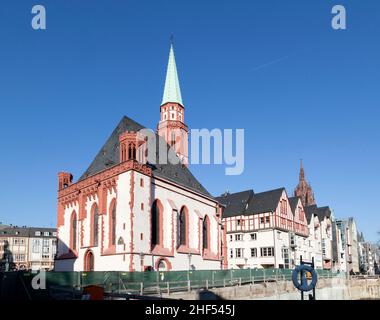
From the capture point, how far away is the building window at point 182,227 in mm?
47625

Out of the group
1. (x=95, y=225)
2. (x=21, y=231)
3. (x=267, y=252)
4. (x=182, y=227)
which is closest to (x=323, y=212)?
(x=267, y=252)

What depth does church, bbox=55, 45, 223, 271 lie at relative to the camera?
38906mm

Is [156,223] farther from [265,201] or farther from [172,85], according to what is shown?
[172,85]

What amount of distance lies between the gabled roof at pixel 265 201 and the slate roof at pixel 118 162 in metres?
15.2

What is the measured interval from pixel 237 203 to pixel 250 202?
9.13 feet

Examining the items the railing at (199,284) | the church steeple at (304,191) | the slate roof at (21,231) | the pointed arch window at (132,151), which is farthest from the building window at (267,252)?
the slate roof at (21,231)

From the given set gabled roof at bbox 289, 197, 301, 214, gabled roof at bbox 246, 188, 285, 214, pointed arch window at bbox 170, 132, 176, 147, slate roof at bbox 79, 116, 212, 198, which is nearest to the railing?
slate roof at bbox 79, 116, 212, 198

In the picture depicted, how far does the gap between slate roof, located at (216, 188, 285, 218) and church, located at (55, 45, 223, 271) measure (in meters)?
10.8

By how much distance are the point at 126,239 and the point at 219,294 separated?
10.5m

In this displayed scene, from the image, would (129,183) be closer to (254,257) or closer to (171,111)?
(254,257)

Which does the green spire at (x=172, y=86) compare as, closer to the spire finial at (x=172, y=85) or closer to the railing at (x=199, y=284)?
the spire finial at (x=172, y=85)

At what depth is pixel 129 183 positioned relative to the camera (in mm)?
39062

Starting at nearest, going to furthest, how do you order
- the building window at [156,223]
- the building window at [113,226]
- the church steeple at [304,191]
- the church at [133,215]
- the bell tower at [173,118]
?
1. the church at [133,215]
2. the building window at [113,226]
3. the building window at [156,223]
4. the bell tower at [173,118]
5. the church steeple at [304,191]
